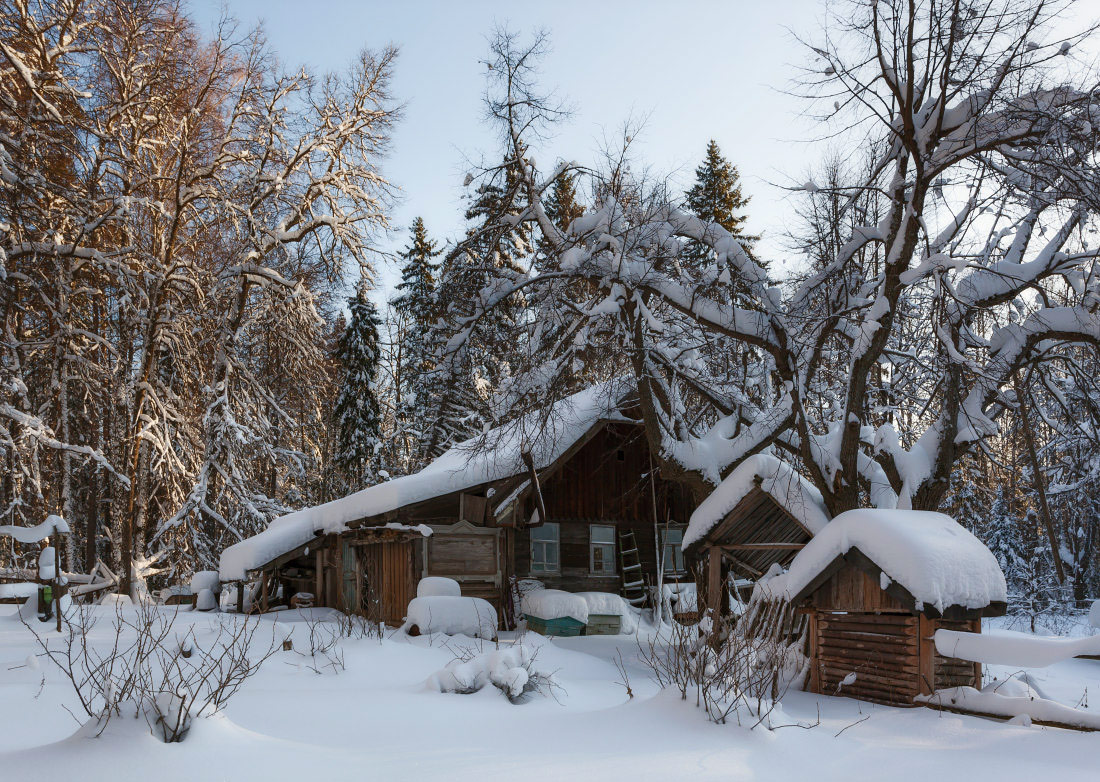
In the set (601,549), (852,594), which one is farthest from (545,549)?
(852,594)

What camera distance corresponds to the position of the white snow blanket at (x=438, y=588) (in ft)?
52.5

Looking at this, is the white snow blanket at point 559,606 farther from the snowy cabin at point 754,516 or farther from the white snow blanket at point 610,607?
the snowy cabin at point 754,516

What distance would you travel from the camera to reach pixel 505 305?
1416 centimetres

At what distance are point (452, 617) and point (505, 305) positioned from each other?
18.2ft

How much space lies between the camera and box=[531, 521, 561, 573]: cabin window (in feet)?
67.2

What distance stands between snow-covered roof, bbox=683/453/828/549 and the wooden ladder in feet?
29.2

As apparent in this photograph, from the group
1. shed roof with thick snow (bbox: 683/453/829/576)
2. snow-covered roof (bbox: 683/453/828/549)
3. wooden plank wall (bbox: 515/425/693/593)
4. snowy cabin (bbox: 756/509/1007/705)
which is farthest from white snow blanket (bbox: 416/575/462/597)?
snowy cabin (bbox: 756/509/1007/705)

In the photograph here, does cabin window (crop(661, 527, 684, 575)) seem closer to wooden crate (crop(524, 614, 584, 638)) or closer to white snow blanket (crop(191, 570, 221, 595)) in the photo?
wooden crate (crop(524, 614, 584, 638))

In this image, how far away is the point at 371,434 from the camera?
33.3 metres

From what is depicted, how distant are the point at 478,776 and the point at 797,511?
24.3ft

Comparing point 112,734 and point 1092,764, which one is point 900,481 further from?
point 112,734

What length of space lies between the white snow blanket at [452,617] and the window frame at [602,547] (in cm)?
592

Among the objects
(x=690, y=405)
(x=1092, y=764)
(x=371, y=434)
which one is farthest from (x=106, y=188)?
(x=1092, y=764)

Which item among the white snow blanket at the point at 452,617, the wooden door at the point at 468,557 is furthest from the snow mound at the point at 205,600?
the white snow blanket at the point at 452,617
